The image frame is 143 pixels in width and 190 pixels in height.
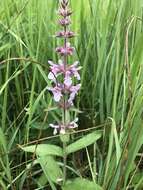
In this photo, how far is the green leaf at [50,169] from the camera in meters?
1.13

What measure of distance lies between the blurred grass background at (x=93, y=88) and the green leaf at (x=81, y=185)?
0.05 meters

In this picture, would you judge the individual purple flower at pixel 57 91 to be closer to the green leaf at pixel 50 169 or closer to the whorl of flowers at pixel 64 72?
the whorl of flowers at pixel 64 72

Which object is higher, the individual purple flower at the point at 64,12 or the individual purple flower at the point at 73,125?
the individual purple flower at the point at 64,12

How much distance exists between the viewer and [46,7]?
1718 millimetres

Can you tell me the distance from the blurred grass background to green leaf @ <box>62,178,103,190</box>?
0.17 feet

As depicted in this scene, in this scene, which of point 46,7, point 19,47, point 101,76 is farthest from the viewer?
point 46,7

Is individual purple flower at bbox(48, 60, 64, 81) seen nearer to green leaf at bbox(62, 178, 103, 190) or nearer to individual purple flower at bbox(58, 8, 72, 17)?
individual purple flower at bbox(58, 8, 72, 17)

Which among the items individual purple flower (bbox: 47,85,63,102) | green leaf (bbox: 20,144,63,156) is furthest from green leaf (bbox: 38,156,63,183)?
individual purple flower (bbox: 47,85,63,102)

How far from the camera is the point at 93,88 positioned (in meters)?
1.40

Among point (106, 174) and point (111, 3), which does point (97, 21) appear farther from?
point (106, 174)

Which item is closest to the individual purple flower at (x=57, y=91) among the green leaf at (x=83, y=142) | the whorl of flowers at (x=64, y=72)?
the whorl of flowers at (x=64, y=72)

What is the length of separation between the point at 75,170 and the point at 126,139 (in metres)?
0.20

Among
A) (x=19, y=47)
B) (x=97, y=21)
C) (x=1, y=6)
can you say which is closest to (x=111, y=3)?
(x=97, y=21)

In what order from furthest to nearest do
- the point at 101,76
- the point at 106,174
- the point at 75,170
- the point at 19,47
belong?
the point at 19,47 < the point at 101,76 < the point at 75,170 < the point at 106,174
